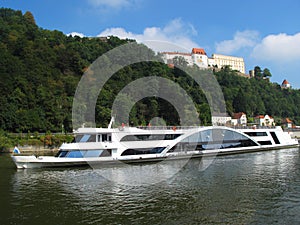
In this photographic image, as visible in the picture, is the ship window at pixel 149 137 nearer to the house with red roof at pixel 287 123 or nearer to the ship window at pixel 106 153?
the ship window at pixel 106 153

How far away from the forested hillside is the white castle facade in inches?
1300

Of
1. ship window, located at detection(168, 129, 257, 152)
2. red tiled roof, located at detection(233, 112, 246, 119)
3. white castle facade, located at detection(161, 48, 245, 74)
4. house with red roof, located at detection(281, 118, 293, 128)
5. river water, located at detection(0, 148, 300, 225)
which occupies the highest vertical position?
white castle facade, located at detection(161, 48, 245, 74)

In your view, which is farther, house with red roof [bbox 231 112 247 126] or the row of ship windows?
house with red roof [bbox 231 112 247 126]

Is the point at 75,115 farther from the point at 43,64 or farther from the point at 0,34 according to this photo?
the point at 0,34

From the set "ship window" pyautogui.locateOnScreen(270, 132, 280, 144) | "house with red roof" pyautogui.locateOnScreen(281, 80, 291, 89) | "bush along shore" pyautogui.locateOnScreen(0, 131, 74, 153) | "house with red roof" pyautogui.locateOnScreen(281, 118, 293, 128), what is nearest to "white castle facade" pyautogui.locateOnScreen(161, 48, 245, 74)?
"house with red roof" pyautogui.locateOnScreen(281, 80, 291, 89)

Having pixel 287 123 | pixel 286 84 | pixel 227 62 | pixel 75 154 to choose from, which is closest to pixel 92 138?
pixel 75 154

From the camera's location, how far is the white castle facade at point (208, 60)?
467 ft

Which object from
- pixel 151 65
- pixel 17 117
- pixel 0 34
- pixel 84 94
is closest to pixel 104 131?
pixel 17 117

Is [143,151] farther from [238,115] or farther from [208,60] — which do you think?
[208,60]

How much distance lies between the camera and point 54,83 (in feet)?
227

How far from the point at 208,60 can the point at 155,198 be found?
489ft

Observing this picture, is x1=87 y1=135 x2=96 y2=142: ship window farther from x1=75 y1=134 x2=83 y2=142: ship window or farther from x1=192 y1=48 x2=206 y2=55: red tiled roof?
x1=192 y1=48 x2=206 y2=55: red tiled roof

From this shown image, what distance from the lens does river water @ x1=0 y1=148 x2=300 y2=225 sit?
45.9 ft

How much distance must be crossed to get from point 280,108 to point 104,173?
119 meters
